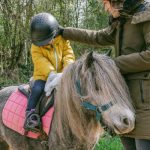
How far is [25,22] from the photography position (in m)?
10.8

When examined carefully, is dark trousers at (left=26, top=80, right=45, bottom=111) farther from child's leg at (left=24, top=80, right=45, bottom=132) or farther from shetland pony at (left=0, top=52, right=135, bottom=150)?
shetland pony at (left=0, top=52, right=135, bottom=150)

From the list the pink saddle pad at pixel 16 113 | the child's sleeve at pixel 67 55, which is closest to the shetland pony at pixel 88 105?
the pink saddle pad at pixel 16 113

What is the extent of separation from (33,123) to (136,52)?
49.2 inches

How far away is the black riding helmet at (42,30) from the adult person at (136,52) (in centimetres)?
78

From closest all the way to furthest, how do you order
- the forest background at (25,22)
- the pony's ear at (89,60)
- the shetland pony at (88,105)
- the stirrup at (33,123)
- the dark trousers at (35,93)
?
the shetland pony at (88,105), the pony's ear at (89,60), the stirrup at (33,123), the dark trousers at (35,93), the forest background at (25,22)

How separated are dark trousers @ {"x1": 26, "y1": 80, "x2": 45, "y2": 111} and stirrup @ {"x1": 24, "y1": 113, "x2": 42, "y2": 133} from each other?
0.37 feet

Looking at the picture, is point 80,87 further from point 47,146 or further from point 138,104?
point 47,146

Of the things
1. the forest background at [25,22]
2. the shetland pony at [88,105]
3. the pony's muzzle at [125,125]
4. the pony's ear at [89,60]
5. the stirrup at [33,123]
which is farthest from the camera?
the forest background at [25,22]

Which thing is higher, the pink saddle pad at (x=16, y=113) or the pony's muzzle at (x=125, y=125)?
the pony's muzzle at (x=125, y=125)

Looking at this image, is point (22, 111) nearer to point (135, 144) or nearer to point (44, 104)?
point (44, 104)

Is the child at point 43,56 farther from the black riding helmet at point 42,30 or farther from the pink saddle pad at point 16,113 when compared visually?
the pink saddle pad at point 16,113

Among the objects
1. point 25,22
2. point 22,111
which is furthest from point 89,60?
point 25,22

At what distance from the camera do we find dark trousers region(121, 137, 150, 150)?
12.1 feet

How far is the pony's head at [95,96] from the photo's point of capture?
11.4 ft
